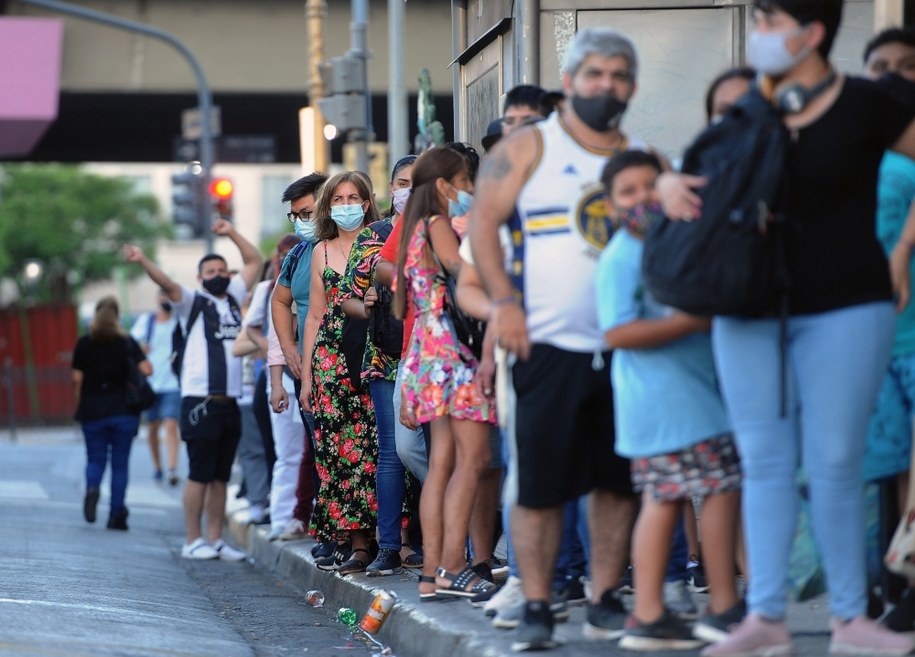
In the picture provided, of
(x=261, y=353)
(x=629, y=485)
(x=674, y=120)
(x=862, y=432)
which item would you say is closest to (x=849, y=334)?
(x=862, y=432)

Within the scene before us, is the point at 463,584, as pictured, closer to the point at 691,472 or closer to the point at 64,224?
the point at 691,472

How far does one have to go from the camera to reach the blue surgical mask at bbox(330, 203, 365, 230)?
340 inches

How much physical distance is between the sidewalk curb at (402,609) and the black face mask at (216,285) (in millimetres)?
1725

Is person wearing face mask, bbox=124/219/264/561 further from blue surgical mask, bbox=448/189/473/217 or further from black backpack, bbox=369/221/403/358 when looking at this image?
blue surgical mask, bbox=448/189/473/217

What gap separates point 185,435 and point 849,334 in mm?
7017

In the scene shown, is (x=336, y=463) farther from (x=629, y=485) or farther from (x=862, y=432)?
(x=862, y=432)

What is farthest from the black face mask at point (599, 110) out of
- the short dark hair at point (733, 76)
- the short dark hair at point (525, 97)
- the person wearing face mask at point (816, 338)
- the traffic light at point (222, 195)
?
the traffic light at point (222, 195)

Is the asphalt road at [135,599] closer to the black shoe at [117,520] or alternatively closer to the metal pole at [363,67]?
the black shoe at [117,520]

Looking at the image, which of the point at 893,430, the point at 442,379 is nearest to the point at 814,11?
the point at 893,430

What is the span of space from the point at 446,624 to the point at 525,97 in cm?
195

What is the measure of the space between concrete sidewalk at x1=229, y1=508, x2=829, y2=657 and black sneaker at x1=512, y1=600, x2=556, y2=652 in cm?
4

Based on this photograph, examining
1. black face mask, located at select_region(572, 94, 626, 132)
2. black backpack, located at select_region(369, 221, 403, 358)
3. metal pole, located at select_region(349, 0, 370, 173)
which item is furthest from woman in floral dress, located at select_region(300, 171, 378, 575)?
metal pole, located at select_region(349, 0, 370, 173)

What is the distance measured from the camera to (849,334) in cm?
484

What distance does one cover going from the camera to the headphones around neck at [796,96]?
4820 mm
